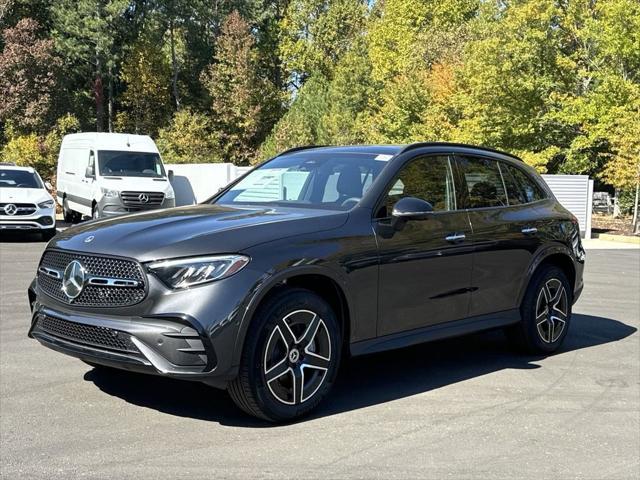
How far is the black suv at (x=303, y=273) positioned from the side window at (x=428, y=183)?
2 centimetres

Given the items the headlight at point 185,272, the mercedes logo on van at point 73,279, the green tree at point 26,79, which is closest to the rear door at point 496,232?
the headlight at point 185,272

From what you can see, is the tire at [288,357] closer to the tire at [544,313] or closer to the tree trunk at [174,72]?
the tire at [544,313]

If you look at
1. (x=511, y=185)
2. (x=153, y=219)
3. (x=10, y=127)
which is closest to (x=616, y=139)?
(x=511, y=185)

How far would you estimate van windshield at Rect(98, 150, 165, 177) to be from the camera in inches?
783

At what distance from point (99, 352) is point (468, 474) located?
2.15 m

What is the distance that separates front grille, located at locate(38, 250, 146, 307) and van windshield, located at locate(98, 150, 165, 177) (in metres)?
15.7

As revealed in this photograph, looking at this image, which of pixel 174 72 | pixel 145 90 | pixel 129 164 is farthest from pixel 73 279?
pixel 174 72

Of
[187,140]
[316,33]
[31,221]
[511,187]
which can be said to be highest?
[316,33]

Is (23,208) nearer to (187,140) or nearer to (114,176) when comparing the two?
(114,176)

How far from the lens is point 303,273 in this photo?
14.6ft

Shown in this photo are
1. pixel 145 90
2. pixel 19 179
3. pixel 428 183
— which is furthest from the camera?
pixel 145 90

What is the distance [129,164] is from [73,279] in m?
16.4

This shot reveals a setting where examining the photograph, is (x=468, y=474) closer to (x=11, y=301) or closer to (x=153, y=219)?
(x=153, y=219)

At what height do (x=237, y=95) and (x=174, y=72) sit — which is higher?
(x=174, y=72)
